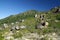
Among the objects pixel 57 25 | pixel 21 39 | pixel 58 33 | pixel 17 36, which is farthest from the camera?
pixel 57 25

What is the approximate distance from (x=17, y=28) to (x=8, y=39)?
56494 mm

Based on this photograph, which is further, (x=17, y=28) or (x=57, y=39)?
(x=17, y=28)

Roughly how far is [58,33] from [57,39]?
19.8 m

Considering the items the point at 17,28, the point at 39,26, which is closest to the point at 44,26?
the point at 39,26

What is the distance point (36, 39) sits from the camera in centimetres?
11156

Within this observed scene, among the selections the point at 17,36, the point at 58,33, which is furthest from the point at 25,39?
the point at 58,33

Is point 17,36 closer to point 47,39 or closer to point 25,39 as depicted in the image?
point 25,39

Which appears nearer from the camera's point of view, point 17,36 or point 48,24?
point 17,36

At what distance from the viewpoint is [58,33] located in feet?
426

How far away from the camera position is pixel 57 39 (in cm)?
11056

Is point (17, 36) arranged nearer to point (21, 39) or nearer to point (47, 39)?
point (21, 39)

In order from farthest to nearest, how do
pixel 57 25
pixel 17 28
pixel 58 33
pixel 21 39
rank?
pixel 57 25 < pixel 17 28 < pixel 58 33 < pixel 21 39

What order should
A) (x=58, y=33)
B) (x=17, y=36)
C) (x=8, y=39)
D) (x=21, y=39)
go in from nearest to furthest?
1. (x=8, y=39)
2. (x=21, y=39)
3. (x=17, y=36)
4. (x=58, y=33)

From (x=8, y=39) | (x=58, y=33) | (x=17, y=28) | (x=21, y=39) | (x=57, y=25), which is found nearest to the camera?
(x=8, y=39)
